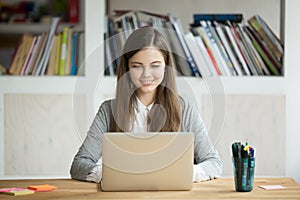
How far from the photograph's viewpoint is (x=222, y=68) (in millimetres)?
3684

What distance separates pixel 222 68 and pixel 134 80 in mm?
1171

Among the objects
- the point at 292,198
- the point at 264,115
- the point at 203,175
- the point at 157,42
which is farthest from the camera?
the point at 264,115

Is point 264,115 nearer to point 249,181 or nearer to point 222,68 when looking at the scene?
point 222,68

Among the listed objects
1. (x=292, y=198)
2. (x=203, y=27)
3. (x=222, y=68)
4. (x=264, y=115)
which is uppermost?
(x=203, y=27)

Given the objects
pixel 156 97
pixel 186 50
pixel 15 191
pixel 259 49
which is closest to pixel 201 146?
pixel 156 97

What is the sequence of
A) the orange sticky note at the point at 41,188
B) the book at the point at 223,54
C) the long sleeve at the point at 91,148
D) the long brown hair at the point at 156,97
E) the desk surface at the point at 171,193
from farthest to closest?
1. the book at the point at 223,54
2. the long brown hair at the point at 156,97
3. the long sleeve at the point at 91,148
4. the orange sticky note at the point at 41,188
5. the desk surface at the point at 171,193

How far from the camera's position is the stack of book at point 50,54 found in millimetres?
3682

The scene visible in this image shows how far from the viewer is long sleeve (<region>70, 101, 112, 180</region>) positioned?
8.40ft

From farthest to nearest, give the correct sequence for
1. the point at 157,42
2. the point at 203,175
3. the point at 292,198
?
the point at 157,42, the point at 203,175, the point at 292,198

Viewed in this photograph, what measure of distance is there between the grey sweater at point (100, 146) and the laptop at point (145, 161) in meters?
0.29

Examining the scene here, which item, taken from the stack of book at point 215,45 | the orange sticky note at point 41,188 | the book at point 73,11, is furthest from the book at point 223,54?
the orange sticky note at point 41,188

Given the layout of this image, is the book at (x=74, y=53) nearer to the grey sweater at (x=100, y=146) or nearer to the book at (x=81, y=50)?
the book at (x=81, y=50)

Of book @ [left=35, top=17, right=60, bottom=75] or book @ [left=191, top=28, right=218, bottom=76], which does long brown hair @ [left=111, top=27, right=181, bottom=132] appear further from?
book @ [left=35, top=17, right=60, bottom=75]

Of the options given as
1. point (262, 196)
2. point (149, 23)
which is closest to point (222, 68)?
point (149, 23)
